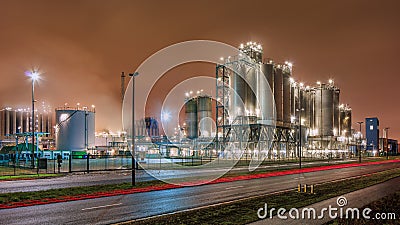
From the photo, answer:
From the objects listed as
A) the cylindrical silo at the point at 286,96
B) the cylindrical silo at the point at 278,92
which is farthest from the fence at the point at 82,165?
the cylindrical silo at the point at 286,96

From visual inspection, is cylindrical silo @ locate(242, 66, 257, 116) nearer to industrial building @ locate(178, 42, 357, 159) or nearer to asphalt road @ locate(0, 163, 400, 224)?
industrial building @ locate(178, 42, 357, 159)

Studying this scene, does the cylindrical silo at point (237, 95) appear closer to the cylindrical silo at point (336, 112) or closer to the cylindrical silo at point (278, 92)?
the cylindrical silo at point (278, 92)

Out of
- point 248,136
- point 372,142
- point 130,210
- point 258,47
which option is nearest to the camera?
point 130,210

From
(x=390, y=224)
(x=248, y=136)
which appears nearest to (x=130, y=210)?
(x=390, y=224)

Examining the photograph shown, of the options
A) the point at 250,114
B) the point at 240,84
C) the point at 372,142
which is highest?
the point at 240,84

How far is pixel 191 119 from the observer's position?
106 meters

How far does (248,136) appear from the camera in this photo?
76.4m

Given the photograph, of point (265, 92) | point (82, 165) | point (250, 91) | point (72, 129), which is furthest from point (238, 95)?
point (72, 129)

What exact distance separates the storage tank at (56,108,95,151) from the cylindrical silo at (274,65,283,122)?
48.1 metres

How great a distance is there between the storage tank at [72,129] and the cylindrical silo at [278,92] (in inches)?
1893

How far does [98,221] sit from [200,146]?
274ft

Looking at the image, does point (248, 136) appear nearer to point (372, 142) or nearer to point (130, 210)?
point (130, 210)

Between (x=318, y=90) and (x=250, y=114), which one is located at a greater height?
(x=318, y=90)

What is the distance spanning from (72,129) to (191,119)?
33869 mm
